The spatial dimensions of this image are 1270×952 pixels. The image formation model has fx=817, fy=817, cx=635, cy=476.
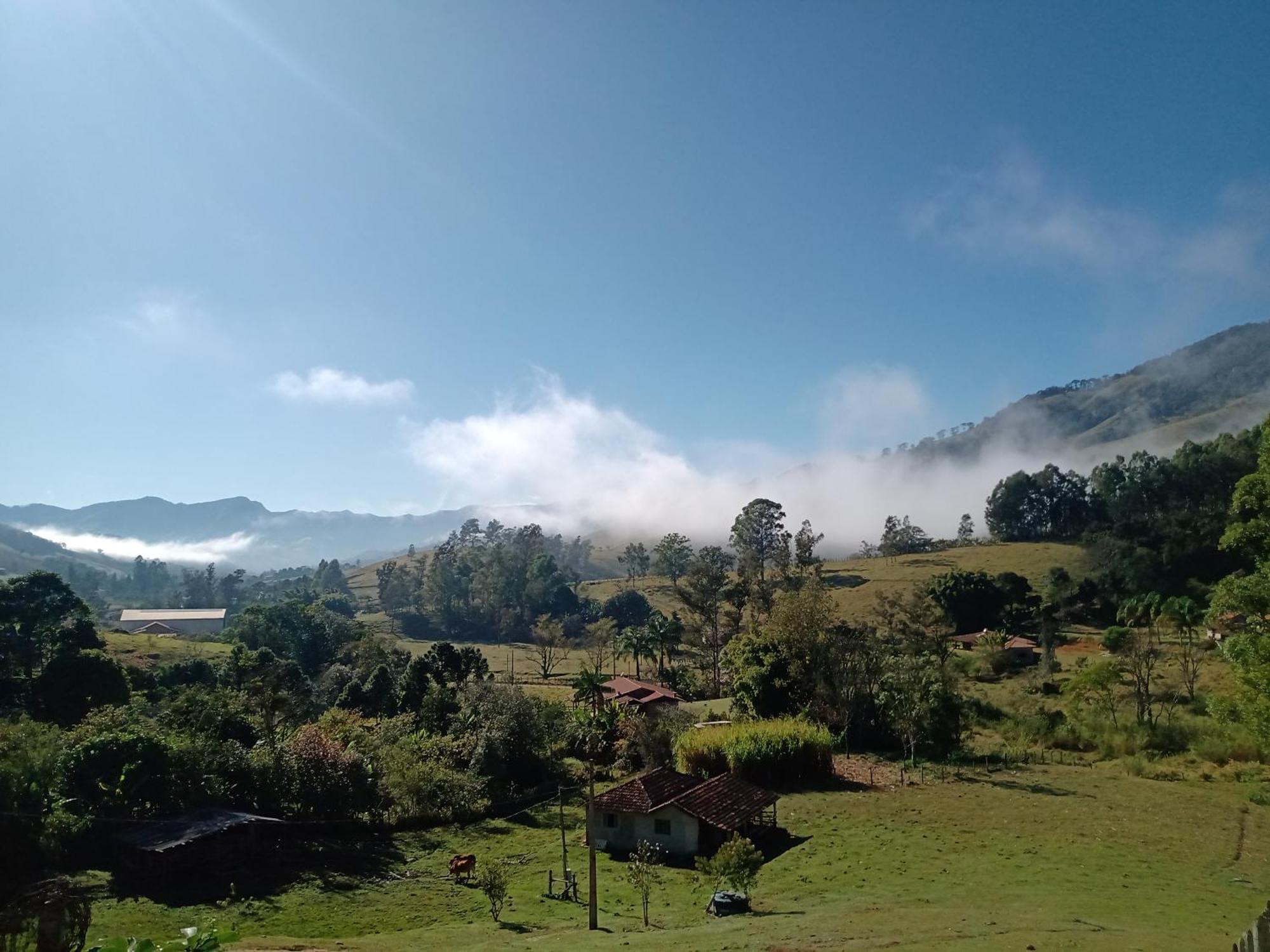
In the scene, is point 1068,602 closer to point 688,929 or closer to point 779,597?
point 779,597

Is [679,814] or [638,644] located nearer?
[679,814]

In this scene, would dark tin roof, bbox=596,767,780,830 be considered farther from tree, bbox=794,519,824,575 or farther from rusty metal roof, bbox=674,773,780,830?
tree, bbox=794,519,824,575

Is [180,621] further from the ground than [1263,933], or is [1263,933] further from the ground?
[1263,933]

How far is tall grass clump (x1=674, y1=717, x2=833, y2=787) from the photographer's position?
42375mm

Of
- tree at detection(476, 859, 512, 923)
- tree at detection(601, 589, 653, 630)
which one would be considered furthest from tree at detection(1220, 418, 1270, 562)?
tree at detection(601, 589, 653, 630)

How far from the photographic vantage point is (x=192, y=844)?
30.4 meters

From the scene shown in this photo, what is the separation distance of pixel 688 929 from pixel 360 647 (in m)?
57.1

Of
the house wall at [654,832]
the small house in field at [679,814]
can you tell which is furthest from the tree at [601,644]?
the house wall at [654,832]

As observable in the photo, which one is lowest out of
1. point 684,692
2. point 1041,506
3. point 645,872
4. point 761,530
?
point 684,692

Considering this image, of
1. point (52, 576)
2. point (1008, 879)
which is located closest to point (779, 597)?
point (1008, 879)

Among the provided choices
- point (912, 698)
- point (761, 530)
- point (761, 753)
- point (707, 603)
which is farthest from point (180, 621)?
point (912, 698)

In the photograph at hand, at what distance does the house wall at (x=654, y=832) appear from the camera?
32469mm

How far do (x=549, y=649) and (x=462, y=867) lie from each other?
60.9 m

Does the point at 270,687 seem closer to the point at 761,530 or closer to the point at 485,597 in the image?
the point at 761,530
